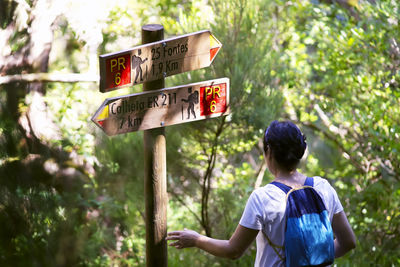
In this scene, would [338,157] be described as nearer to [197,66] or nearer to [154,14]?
[154,14]

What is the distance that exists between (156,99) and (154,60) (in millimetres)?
183

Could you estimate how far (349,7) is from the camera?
7.22 metres

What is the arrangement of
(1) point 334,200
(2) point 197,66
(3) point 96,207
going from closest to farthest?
(1) point 334,200, (2) point 197,66, (3) point 96,207

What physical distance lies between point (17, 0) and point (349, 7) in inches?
184

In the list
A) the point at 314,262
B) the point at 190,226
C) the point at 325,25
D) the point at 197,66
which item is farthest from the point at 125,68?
the point at 325,25

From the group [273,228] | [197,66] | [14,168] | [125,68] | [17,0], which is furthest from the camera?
[17,0]

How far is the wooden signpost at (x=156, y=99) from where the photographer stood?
7.40 feet

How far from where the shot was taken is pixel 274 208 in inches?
70.4

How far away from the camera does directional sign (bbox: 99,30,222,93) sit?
7.36 feet

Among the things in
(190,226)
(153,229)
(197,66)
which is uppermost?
(197,66)

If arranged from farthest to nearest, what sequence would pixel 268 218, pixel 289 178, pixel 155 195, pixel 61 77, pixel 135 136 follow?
1. pixel 61 77
2. pixel 135 136
3. pixel 155 195
4. pixel 289 178
5. pixel 268 218

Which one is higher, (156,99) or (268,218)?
(156,99)

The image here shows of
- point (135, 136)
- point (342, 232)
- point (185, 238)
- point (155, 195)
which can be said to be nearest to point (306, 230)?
point (342, 232)

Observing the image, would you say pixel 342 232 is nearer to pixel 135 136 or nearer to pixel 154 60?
pixel 154 60
